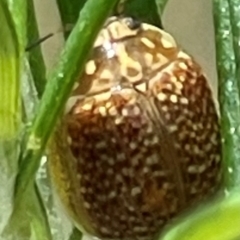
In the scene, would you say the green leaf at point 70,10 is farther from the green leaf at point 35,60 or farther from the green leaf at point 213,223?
the green leaf at point 213,223

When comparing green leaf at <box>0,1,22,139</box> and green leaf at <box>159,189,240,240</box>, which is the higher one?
green leaf at <box>0,1,22,139</box>

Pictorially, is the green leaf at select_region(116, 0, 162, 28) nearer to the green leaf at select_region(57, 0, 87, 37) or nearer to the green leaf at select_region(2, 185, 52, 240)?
→ the green leaf at select_region(57, 0, 87, 37)

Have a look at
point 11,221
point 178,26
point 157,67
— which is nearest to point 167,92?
point 157,67

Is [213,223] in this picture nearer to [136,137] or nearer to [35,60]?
[136,137]

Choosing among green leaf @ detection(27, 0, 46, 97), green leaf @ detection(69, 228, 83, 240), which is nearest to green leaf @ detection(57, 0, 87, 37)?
green leaf @ detection(27, 0, 46, 97)

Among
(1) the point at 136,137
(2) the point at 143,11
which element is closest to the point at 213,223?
(1) the point at 136,137
